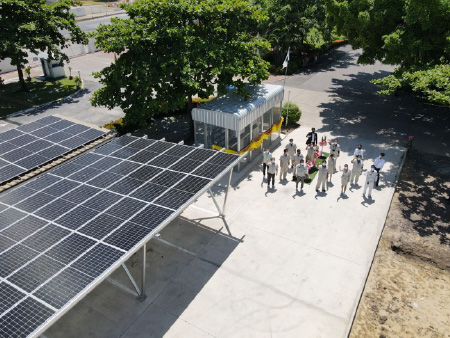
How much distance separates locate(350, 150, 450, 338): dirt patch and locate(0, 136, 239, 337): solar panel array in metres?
6.70

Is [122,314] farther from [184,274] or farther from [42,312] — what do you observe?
[42,312]

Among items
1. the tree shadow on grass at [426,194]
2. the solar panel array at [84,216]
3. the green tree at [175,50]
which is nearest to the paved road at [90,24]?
the green tree at [175,50]

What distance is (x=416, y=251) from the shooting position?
1434 centimetres

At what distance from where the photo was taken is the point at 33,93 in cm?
3123

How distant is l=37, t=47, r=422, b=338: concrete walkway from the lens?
37.4 feet

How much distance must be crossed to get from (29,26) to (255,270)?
79.9ft

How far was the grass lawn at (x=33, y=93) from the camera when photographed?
2892 cm

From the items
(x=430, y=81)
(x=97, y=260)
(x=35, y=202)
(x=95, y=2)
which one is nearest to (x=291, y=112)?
(x=430, y=81)

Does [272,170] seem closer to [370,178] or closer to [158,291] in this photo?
[370,178]

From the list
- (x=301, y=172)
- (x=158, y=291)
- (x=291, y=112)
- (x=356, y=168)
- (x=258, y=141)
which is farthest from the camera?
(x=291, y=112)

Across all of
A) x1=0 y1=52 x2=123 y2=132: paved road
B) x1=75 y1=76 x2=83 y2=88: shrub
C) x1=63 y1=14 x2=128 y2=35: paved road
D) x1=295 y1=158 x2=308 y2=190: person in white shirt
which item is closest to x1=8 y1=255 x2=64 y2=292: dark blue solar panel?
x1=295 y1=158 x2=308 y2=190: person in white shirt

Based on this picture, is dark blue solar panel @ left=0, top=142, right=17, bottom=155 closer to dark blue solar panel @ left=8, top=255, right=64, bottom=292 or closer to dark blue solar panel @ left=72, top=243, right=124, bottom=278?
dark blue solar panel @ left=8, top=255, right=64, bottom=292

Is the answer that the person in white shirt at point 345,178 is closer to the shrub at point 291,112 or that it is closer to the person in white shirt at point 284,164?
the person in white shirt at point 284,164

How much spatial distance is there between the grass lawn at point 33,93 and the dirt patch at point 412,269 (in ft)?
88.5
